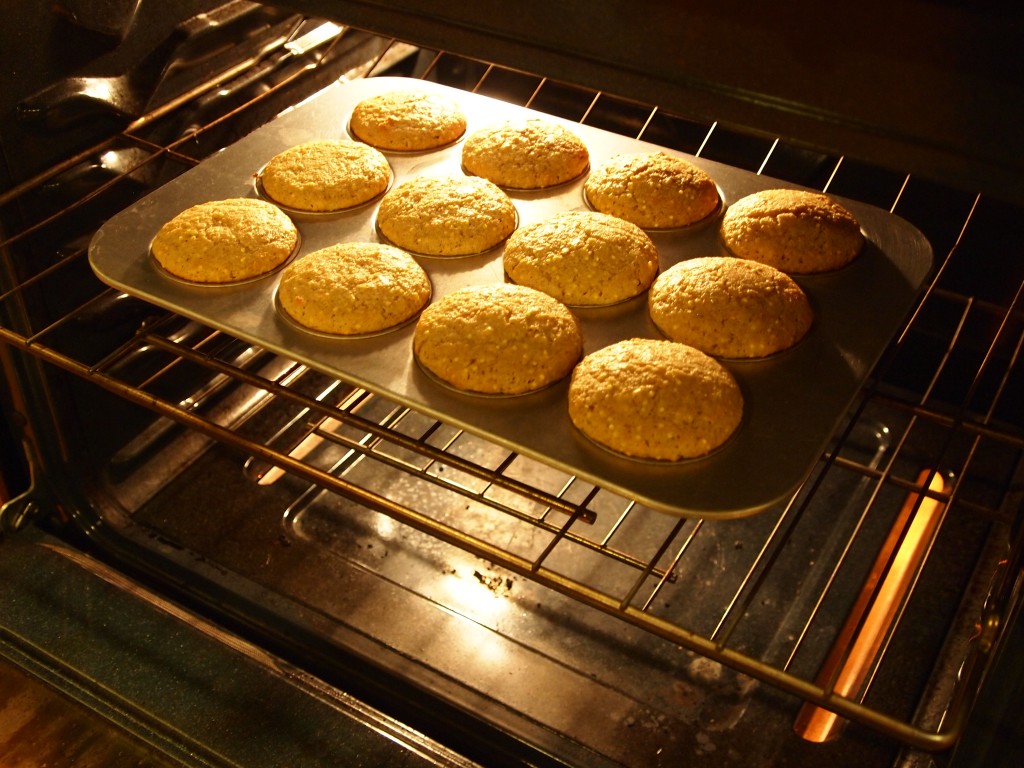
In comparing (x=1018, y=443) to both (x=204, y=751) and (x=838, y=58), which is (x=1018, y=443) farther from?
(x=204, y=751)

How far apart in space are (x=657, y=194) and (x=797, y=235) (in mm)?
232

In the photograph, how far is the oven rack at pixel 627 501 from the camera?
1.07m

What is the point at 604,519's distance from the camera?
1748mm

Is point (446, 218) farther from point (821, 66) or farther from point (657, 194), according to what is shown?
point (821, 66)

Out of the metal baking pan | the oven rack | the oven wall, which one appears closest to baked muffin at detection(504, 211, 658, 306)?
the metal baking pan

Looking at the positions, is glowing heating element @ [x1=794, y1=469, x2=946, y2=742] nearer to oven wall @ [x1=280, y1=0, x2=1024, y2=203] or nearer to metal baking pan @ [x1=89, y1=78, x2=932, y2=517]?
metal baking pan @ [x1=89, y1=78, x2=932, y2=517]

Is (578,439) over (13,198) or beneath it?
beneath

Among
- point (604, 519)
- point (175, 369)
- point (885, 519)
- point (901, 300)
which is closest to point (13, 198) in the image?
point (175, 369)

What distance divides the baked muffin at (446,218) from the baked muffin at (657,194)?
161mm

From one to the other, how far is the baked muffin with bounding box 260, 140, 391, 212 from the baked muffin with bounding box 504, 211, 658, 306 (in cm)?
30

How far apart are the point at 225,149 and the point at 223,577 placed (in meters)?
0.77

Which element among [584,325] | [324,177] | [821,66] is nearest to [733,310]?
[584,325]

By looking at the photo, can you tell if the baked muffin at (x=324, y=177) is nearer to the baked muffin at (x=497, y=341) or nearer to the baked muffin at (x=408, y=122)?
the baked muffin at (x=408, y=122)

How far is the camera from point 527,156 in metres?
1.62
